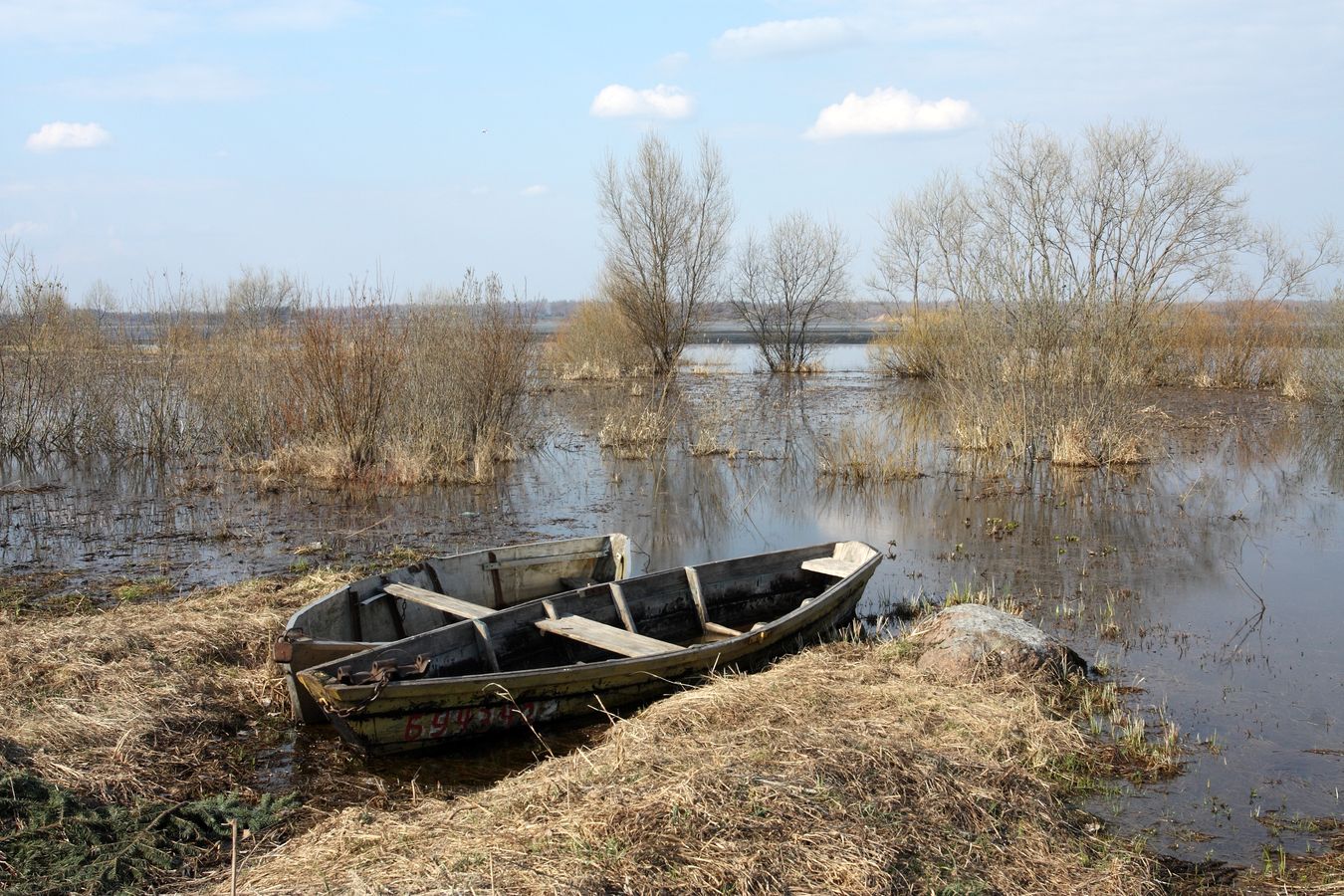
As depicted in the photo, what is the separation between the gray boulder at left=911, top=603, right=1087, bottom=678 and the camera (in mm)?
6309

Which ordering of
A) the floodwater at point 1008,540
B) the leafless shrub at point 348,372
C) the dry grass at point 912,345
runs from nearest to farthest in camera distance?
the floodwater at point 1008,540 → the leafless shrub at point 348,372 → the dry grass at point 912,345

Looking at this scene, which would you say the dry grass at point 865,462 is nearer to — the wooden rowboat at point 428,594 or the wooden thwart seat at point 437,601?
the wooden rowboat at point 428,594

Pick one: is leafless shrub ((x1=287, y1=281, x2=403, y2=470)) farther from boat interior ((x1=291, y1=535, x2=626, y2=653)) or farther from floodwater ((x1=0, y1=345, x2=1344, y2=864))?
boat interior ((x1=291, y1=535, x2=626, y2=653))

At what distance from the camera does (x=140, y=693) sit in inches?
221

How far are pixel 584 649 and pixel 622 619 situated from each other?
0.41 meters

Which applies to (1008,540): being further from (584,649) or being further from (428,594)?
A: (428,594)

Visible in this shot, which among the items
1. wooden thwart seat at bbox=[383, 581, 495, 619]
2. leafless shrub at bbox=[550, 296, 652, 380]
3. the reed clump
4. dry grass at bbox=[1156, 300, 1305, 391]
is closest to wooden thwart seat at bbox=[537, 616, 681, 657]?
wooden thwart seat at bbox=[383, 581, 495, 619]

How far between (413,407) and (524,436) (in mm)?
2921

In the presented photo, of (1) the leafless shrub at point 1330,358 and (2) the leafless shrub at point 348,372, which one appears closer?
(2) the leafless shrub at point 348,372

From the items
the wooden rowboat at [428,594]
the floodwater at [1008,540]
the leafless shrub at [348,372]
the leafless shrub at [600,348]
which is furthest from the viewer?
the leafless shrub at [600,348]

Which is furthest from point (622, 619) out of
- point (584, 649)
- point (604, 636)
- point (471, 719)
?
point (471, 719)

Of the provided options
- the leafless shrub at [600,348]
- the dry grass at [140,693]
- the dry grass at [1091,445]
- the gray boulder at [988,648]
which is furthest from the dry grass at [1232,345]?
the dry grass at [140,693]

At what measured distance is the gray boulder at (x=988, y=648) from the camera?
6309 mm

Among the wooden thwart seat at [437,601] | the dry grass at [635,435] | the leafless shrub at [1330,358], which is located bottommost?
the wooden thwart seat at [437,601]
